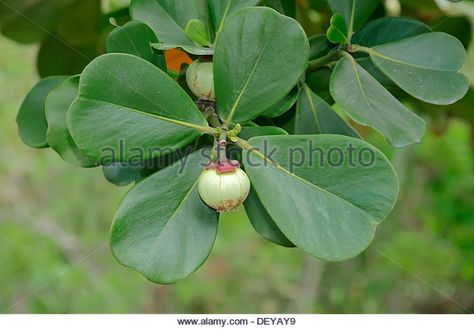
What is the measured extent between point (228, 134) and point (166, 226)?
4.1 inches

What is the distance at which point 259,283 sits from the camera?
124 inches

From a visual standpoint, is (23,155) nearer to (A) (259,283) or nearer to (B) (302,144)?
(A) (259,283)

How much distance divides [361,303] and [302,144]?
98.9 inches

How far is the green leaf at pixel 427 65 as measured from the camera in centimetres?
62

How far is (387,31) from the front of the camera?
2.41ft

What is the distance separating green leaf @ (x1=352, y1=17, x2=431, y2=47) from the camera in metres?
0.72

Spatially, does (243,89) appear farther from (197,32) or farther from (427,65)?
(427,65)

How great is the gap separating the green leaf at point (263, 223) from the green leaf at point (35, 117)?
233 mm

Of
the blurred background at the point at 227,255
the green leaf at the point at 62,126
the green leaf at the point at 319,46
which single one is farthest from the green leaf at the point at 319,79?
the blurred background at the point at 227,255

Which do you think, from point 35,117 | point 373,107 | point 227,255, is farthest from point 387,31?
point 227,255

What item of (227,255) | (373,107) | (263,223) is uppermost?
(373,107)

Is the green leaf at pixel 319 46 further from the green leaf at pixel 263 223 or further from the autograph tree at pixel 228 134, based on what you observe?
the green leaf at pixel 263 223

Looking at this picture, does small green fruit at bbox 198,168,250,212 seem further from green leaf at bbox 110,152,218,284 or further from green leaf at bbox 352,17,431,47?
green leaf at bbox 352,17,431,47

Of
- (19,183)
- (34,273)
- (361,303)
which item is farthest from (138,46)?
(19,183)
